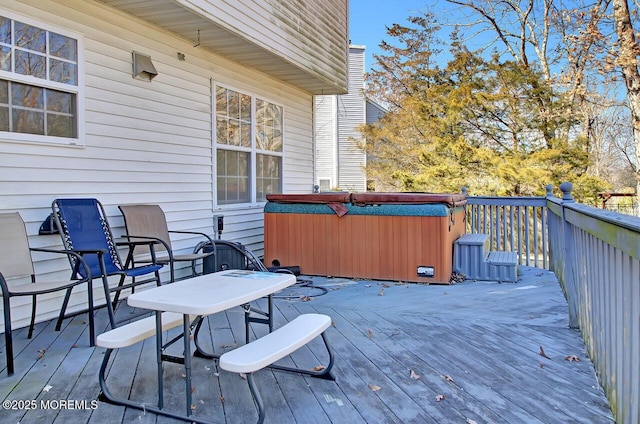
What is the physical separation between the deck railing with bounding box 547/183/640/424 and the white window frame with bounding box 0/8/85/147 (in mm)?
3742

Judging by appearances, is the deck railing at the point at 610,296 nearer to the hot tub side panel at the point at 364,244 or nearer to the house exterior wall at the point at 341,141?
the hot tub side panel at the point at 364,244

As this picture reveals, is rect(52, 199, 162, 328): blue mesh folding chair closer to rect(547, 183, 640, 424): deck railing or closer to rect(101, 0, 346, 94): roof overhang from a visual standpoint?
rect(101, 0, 346, 94): roof overhang

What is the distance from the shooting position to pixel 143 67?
4.41 meters

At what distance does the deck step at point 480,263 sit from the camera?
5105mm

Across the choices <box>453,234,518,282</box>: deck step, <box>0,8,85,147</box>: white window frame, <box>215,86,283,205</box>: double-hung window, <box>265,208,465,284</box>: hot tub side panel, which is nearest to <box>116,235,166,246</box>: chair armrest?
<box>0,8,85,147</box>: white window frame

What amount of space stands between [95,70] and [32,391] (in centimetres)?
275

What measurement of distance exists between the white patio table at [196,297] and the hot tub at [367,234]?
2770 millimetres

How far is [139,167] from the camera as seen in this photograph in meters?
4.51

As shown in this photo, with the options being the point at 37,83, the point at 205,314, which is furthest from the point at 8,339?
the point at 37,83

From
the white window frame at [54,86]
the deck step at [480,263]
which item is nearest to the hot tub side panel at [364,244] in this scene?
the deck step at [480,263]

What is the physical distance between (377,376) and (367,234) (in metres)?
2.86

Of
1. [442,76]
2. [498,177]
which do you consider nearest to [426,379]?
[498,177]

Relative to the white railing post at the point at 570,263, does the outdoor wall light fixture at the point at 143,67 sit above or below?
above

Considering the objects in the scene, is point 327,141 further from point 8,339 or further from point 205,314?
point 205,314
